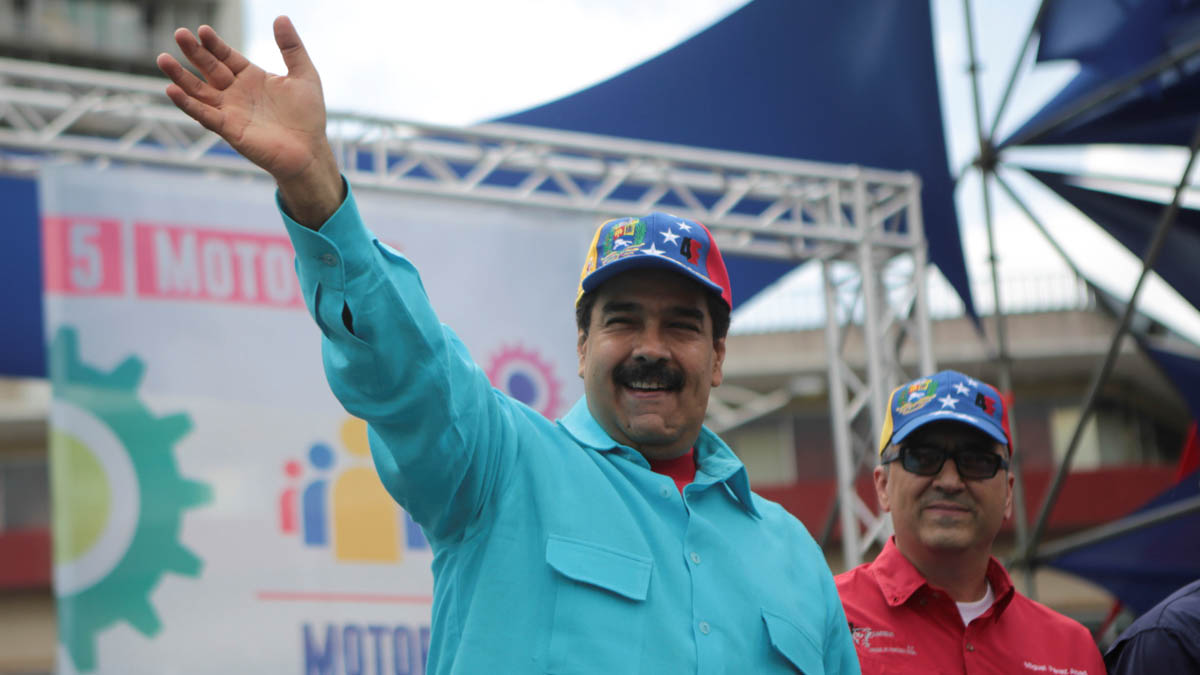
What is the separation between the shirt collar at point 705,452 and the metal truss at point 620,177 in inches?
161

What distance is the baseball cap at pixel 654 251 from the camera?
1705mm

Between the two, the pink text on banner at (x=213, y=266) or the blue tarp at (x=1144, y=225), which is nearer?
the pink text on banner at (x=213, y=266)

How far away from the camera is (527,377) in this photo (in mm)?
5883

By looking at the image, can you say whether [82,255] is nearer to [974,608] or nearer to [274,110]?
[974,608]

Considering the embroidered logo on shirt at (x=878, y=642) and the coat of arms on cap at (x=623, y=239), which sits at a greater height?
the coat of arms on cap at (x=623, y=239)

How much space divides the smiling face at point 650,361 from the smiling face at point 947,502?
85cm

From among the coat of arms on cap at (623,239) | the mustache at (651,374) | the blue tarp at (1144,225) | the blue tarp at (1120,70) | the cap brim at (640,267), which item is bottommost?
the mustache at (651,374)

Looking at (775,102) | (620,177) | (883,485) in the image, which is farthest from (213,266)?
(883,485)

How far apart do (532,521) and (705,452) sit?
0.35 m

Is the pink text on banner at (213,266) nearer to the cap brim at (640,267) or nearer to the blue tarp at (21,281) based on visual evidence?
the blue tarp at (21,281)

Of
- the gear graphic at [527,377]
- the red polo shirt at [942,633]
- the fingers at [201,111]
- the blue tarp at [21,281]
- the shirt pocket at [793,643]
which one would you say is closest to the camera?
the fingers at [201,111]

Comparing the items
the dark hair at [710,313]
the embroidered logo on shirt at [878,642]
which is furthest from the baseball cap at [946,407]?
the dark hair at [710,313]

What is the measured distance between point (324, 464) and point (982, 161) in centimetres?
352

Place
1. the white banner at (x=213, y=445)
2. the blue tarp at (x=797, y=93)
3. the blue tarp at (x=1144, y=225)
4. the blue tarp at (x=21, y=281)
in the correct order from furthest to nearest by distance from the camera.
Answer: the blue tarp at (x=21, y=281), the blue tarp at (x=797, y=93), the blue tarp at (x=1144, y=225), the white banner at (x=213, y=445)
